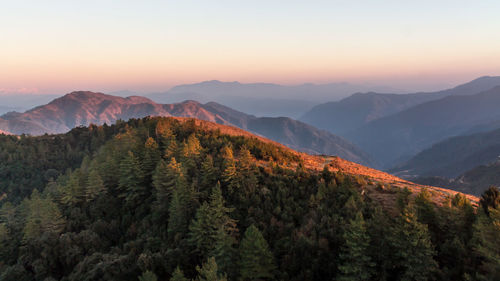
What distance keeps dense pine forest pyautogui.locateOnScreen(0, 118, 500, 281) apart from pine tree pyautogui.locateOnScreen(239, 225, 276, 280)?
5.7 inches

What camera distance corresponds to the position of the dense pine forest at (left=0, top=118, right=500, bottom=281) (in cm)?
3033

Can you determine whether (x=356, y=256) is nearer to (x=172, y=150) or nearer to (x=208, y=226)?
(x=208, y=226)

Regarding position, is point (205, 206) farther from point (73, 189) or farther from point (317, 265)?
point (73, 189)

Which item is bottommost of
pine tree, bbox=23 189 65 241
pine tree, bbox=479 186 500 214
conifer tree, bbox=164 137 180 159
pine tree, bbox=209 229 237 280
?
pine tree, bbox=23 189 65 241

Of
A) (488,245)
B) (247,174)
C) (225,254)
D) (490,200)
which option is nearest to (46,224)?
(247,174)

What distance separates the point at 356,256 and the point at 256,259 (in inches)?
468

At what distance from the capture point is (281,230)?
3972cm

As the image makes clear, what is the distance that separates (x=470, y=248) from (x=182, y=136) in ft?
235

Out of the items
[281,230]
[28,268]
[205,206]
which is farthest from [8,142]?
[281,230]

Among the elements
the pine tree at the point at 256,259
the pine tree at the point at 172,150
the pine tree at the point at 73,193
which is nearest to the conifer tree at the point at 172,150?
the pine tree at the point at 172,150

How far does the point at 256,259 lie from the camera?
33.2m

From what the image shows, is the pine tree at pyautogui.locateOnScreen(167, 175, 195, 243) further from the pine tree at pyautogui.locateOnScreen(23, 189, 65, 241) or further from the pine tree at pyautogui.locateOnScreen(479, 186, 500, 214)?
the pine tree at pyautogui.locateOnScreen(479, 186, 500, 214)

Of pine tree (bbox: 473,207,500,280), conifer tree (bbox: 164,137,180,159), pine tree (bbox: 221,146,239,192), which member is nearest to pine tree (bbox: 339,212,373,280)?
pine tree (bbox: 473,207,500,280)

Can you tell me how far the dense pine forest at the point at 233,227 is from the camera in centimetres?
3033
